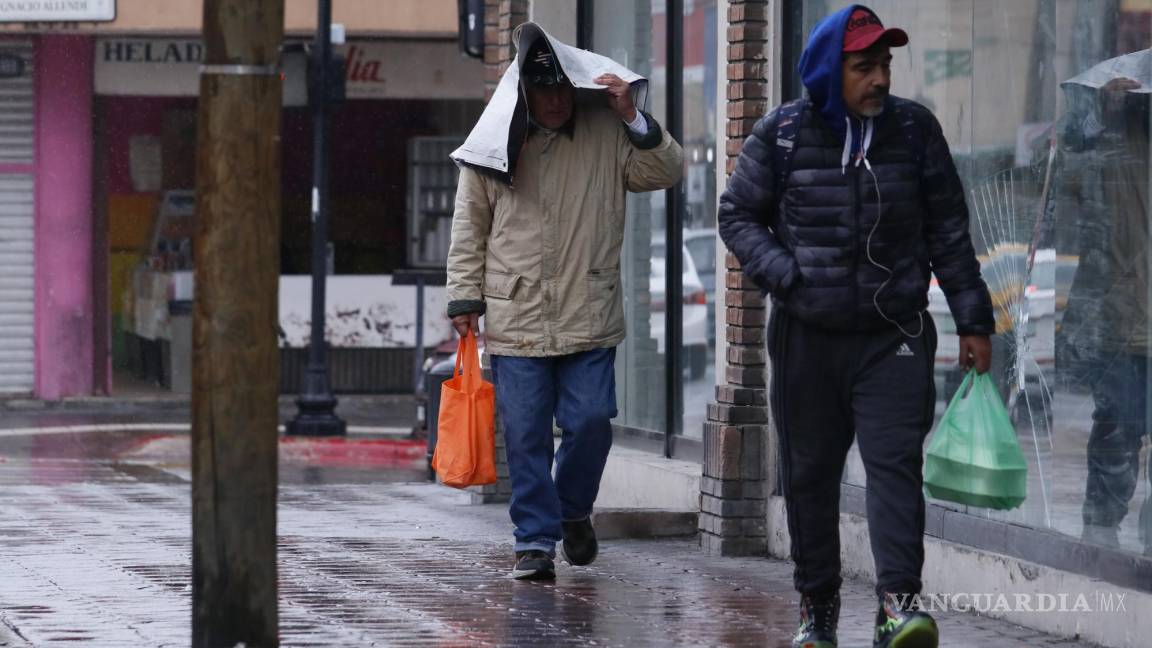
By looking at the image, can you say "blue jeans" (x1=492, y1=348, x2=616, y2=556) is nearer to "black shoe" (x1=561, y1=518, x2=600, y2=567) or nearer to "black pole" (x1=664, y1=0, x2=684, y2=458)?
"black shoe" (x1=561, y1=518, x2=600, y2=567)

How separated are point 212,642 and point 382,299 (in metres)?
15.5

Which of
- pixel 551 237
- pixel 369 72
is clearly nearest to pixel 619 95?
pixel 551 237

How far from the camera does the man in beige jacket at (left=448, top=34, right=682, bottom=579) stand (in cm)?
762

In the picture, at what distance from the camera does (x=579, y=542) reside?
7980 mm

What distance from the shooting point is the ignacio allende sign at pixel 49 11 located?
18656 millimetres

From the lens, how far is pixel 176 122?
2070cm

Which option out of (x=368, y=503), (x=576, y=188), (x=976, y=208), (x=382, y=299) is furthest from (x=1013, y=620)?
(x=382, y=299)

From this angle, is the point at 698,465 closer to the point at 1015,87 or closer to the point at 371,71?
the point at 1015,87

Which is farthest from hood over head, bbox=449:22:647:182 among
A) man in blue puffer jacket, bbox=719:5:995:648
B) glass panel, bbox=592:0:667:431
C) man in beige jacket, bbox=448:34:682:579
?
glass panel, bbox=592:0:667:431

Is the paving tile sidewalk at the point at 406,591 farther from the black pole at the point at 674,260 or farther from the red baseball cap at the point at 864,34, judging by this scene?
the red baseball cap at the point at 864,34

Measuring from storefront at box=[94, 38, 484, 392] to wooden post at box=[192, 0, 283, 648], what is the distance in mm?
14886

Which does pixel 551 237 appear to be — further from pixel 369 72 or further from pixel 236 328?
pixel 369 72

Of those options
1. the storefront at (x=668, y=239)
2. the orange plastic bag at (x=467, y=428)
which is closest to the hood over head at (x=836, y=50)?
the orange plastic bag at (x=467, y=428)

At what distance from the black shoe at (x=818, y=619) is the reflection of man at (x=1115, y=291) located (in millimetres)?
1076
